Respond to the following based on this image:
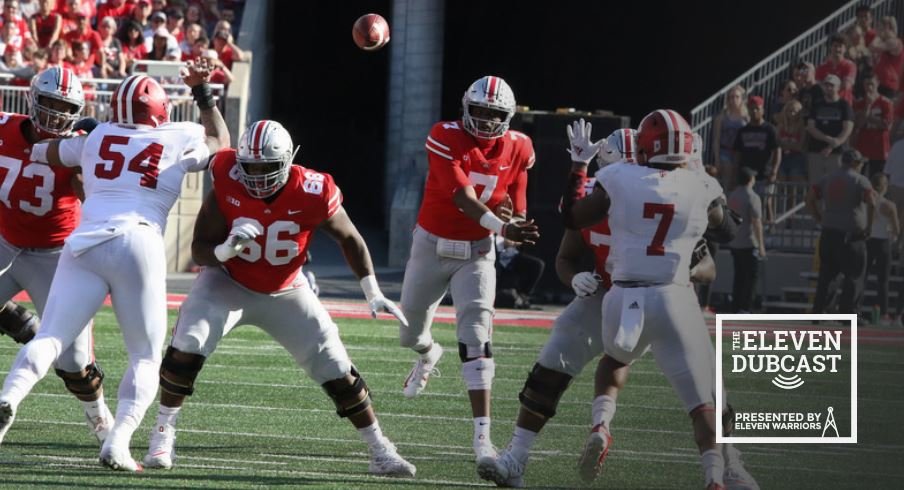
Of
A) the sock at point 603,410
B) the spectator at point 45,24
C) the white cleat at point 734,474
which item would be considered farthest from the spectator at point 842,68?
the white cleat at point 734,474

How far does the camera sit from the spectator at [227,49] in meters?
20.1

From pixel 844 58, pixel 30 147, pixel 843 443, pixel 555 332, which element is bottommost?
pixel 843 443

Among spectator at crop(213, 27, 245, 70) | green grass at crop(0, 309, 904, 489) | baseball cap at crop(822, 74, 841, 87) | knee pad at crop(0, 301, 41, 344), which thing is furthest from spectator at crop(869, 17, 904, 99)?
knee pad at crop(0, 301, 41, 344)

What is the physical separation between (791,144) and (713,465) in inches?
490

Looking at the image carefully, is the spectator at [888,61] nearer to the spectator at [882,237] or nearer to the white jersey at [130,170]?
the spectator at [882,237]

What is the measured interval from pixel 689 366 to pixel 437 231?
218 cm

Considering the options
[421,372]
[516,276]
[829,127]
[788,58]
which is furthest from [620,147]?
[788,58]

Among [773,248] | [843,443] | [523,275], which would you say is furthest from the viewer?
[773,248]

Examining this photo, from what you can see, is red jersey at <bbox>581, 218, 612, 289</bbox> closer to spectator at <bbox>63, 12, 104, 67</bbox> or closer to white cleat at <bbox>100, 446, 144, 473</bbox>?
white cleat at <bbox>100, 446, 144, 473</bbox>

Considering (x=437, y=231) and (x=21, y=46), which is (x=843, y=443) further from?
(x=21, y=46)

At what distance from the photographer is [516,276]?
55.5 ft

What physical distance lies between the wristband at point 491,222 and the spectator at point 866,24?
12.4 metres

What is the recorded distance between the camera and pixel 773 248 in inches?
715

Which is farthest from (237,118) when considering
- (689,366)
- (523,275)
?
(689,366)
